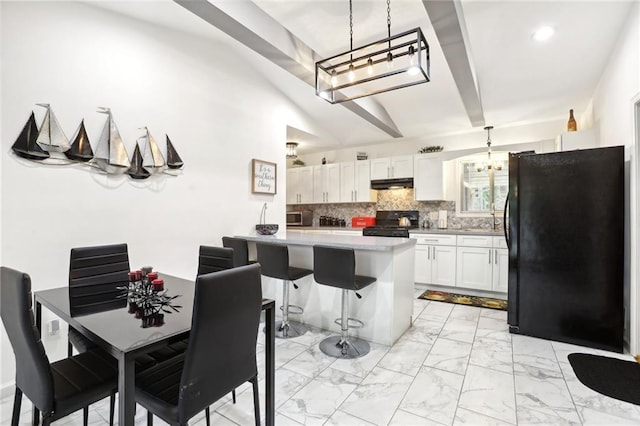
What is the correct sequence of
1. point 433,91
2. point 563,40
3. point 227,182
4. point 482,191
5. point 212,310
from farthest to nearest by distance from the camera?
point 482,191, point 433,91, point 227,182, point 563,40, point 212,310

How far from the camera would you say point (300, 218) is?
6.59 meters

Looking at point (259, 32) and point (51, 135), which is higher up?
point (259, 32)

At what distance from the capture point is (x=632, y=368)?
2389 millimetres

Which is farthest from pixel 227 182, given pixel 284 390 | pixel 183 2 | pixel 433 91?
pixel 433 91

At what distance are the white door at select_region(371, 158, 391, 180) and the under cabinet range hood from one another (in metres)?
0.09

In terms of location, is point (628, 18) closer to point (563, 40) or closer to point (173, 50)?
point (563, 40)

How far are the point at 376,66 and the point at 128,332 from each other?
139 inches

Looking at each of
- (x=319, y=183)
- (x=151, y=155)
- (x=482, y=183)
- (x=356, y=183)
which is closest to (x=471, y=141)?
(x=482, y=183)

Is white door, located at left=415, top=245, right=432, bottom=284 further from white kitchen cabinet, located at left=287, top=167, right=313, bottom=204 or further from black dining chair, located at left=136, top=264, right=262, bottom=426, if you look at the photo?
black dining chair, located at left=136, top=264, right=262, bottom=426

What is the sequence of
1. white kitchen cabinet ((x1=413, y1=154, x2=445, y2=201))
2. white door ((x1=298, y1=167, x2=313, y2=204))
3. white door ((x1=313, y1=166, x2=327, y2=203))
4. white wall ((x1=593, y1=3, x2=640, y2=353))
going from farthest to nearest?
white door ((x1=298, y1=167, x2=313, y2=204)), white door ((x1=313, y1=166, x2=327, y2=203)), white kitchen cabinet ((x1=413, y1=154, x2=445, y2=201)), white wall ((x1=593, y1=3, x2=640, y2=353))

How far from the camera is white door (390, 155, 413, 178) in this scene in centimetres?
537

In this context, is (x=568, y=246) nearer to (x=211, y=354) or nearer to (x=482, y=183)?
(x=482, y=183)

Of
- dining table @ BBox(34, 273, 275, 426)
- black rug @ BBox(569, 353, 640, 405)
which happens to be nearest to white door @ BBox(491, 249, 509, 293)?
black rug @ BBox(569, 353, 640, 405)

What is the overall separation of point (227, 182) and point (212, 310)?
103 inches
